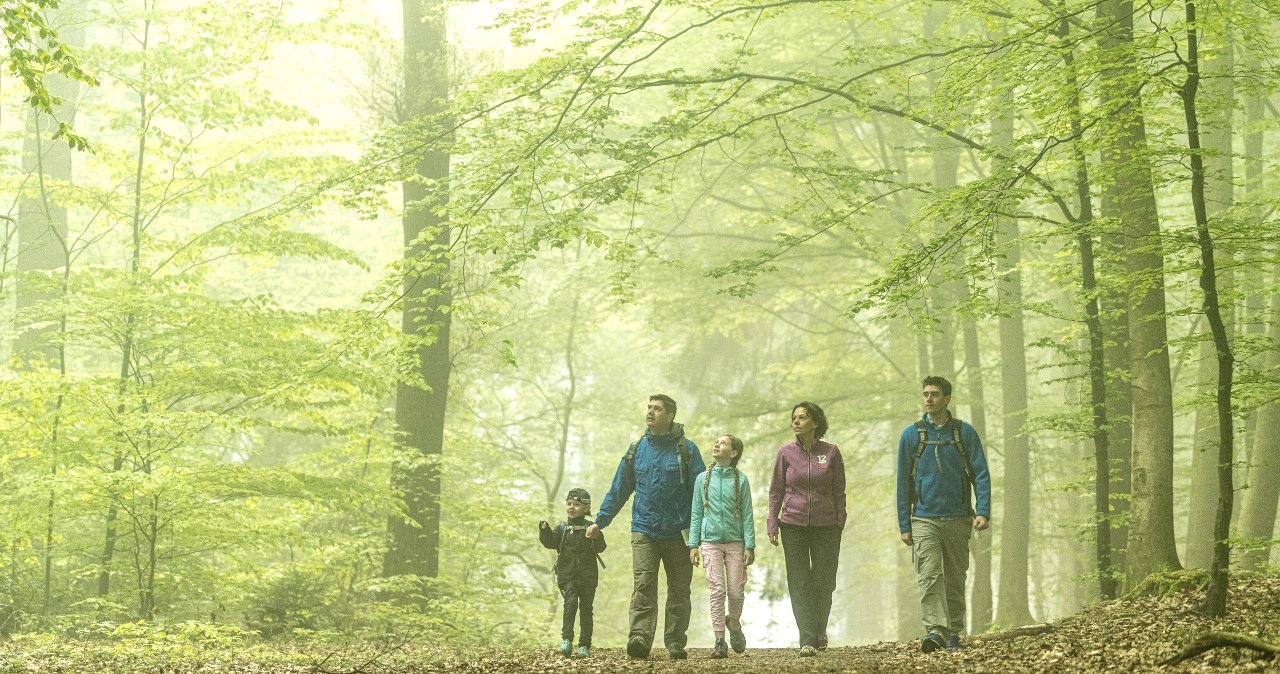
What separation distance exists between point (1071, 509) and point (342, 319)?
15.6m

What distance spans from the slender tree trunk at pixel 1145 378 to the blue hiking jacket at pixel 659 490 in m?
3.33

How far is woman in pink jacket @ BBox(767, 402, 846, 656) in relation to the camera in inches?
327

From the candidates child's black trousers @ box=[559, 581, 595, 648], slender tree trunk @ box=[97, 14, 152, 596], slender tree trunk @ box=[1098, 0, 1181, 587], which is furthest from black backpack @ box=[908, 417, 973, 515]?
slender tree trunk @ box=[97, 14, 152, 596]

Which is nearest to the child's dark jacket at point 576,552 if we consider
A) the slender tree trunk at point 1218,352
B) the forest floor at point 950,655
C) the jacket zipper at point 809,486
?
the forest floor at point 950,655

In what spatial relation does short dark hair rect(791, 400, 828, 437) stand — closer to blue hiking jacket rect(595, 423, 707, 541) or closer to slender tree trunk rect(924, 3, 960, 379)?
blue hiking jacket rect(595, 423, 707, 541)

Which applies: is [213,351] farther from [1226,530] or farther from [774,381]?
[774,381]

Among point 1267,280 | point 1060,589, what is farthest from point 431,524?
point 1060,589

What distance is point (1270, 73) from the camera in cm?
770

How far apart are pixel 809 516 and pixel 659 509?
1.17 metres

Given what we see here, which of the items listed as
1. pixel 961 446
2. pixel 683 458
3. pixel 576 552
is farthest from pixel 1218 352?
pixel 576 552

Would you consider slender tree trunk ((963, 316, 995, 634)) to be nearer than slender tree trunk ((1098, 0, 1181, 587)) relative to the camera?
No

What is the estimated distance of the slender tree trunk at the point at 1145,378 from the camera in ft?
25.6

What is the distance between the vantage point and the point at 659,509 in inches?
322

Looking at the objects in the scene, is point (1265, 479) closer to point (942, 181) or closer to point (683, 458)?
point (942, 181)
